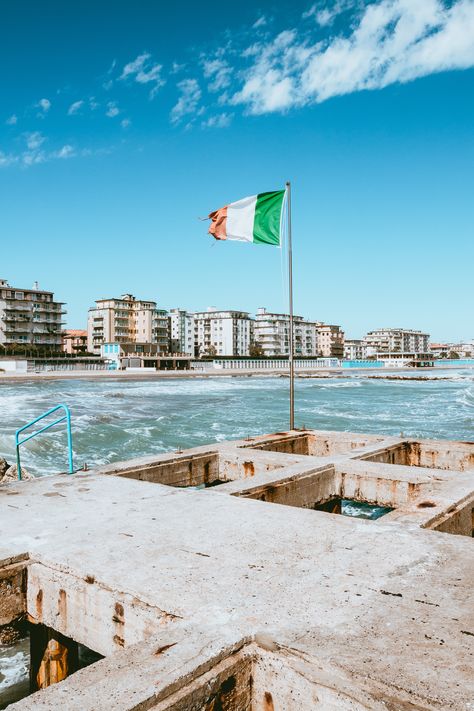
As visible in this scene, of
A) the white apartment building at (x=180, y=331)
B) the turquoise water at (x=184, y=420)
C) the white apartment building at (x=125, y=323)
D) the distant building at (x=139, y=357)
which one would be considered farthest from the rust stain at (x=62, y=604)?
the white apartment building at (x=180, y=331)

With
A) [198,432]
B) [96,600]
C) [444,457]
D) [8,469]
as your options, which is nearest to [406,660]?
[96,600]

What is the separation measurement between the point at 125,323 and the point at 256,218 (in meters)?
133

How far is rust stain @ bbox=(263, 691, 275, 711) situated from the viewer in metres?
3.35

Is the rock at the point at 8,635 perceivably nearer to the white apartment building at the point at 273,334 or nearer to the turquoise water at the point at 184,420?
the turquoise water at the point at 184,420

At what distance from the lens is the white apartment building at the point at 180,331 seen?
159250 millimetres

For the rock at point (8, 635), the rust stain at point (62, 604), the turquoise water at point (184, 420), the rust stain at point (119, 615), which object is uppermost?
the rust stain at point (119, 615)

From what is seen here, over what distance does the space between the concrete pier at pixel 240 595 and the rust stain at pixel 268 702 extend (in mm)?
21

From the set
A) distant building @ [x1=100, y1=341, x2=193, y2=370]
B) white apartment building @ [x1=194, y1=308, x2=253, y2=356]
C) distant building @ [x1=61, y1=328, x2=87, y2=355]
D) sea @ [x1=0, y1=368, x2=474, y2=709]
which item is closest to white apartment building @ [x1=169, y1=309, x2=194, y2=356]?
distant building @ [x1=100, y1=341, x2=193, y2=370]

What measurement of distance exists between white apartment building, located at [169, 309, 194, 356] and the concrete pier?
151 meters

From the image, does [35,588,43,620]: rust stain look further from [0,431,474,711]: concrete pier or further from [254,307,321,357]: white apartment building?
[254,307,321,357]: white apartment building

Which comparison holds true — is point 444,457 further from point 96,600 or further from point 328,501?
point 96,600

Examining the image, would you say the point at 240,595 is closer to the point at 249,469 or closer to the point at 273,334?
the point at 249,469

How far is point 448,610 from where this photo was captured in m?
3.92

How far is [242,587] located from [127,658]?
4.03ft
